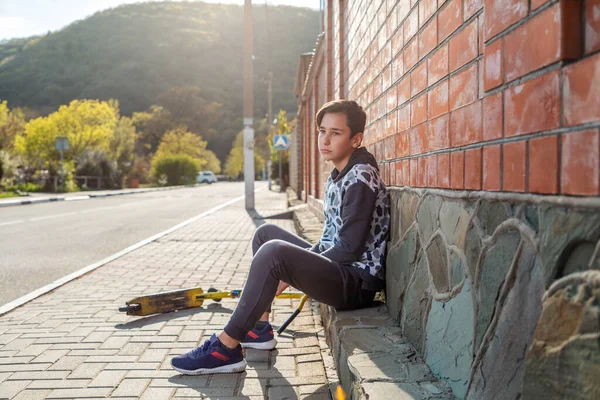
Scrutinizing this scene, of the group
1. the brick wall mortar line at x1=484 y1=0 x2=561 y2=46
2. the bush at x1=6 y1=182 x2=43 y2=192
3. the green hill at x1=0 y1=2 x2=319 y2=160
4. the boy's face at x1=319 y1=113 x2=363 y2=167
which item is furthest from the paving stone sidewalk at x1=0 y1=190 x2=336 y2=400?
the green hill at x1=0 y1=2 x2=319 y2=160

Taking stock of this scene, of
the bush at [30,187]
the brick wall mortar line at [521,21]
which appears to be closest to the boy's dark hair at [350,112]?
the brick wall mortar line at [521,21]

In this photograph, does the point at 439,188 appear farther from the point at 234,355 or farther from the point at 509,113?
the point at 234,355

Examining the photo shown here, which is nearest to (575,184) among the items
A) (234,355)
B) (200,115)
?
(234,355)

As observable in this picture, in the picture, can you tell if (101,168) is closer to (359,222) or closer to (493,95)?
(359,222)

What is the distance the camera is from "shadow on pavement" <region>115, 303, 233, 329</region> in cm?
392

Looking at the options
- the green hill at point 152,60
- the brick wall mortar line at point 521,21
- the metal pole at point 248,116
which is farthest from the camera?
the green hill at point 152,60

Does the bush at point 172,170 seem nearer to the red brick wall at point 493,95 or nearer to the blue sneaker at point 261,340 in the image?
the blue sneaker at point 261,340

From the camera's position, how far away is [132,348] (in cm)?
339

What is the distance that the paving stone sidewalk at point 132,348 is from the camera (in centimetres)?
275

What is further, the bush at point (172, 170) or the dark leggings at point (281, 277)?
the bush at point (172, 170)

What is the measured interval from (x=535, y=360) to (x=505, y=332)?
0.67ft

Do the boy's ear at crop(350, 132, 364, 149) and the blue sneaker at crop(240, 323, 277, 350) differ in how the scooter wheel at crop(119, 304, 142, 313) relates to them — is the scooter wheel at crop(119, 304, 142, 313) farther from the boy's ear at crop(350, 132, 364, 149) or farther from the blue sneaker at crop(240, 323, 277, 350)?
the boy's ear at crop(350, 132, 364, 149)

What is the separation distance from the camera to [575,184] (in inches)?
45.7

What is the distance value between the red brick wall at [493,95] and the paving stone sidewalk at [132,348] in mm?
1212
